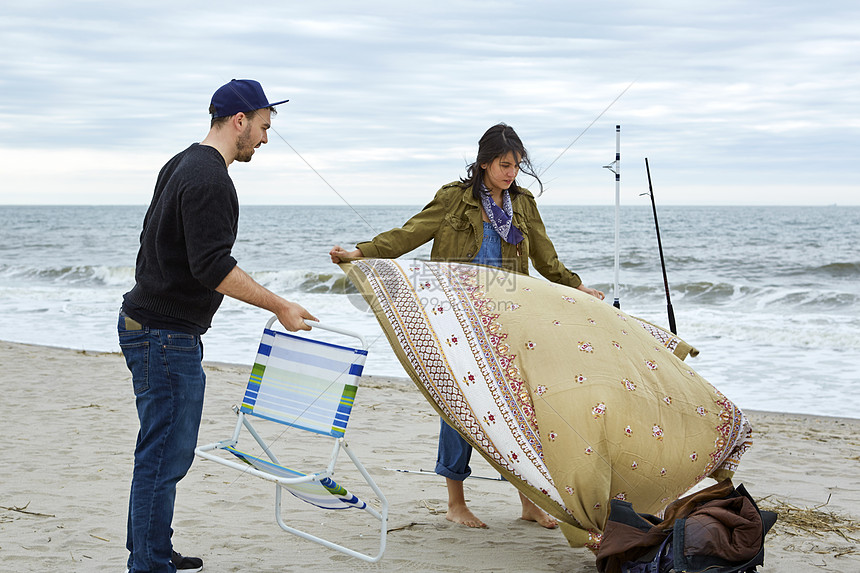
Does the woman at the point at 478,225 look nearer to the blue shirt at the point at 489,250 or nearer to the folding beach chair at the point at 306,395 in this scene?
the blue shirt at the point at 489,250

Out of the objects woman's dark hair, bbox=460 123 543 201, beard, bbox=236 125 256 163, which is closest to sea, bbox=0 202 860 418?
woman's dark hair, bbox=460 123 543 201

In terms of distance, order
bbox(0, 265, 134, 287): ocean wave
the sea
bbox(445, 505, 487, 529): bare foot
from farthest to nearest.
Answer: bbox(0, 265, 134, 287): ocean wave
the sea
bbox(445, 505, 487, 529): bare foot

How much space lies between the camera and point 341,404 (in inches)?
101

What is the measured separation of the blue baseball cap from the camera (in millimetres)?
2318

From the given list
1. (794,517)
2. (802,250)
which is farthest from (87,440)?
(802,250)

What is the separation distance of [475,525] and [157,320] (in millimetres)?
1734

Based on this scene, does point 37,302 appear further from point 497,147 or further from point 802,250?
point 802,250

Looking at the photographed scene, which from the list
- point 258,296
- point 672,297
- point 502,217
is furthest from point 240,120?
point 672,297

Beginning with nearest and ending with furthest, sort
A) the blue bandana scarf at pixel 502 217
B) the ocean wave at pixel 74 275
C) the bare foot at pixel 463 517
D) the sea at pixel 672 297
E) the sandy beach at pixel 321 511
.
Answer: the sandy beach at pixel 321 511
the blue bandana scarf at pixel 502 217
the bare foot at pixel 463 517
the sea at pixel 672 297
the ocean wave at pixel 74 275

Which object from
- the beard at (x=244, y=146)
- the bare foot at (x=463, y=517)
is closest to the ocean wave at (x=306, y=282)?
the bare foot at (x=463, y=517)

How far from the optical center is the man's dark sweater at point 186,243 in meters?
2.17

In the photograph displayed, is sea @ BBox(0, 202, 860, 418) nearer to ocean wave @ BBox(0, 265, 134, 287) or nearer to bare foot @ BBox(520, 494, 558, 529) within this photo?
ocean wave @ BBox(0, 265, 134, 287)

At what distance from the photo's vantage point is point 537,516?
3404 millimetres

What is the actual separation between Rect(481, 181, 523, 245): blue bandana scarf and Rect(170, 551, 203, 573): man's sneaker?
5.71 ft
